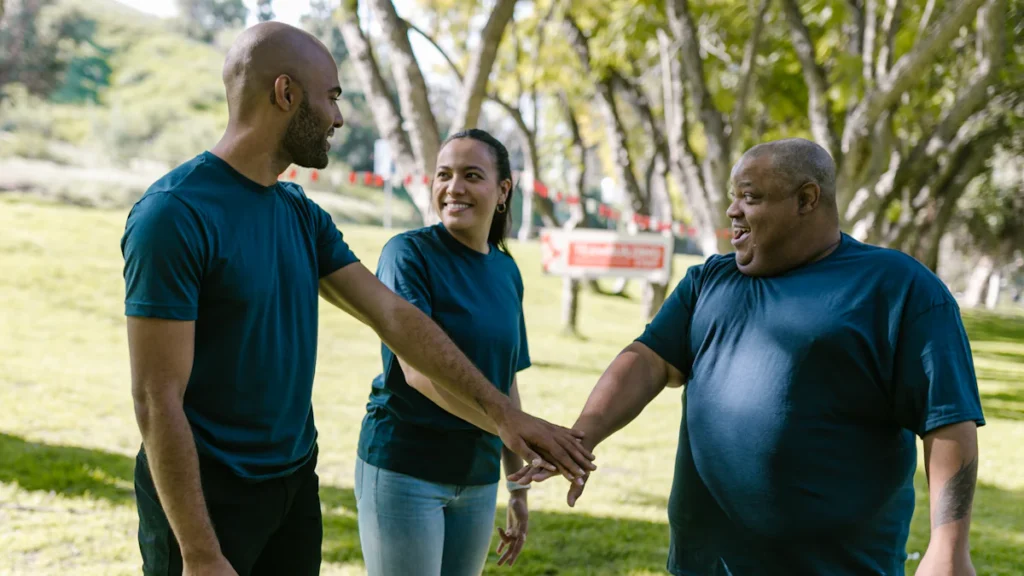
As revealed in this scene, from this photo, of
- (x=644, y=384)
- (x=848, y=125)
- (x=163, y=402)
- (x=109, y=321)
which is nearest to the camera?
(x=163, y=402)

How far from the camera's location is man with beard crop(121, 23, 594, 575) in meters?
1.92

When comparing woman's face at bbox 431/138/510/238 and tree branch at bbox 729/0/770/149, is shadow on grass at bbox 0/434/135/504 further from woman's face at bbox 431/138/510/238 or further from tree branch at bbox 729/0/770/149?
tree branch at bbox 729/0/770/149

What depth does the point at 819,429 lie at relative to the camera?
225 centimetres

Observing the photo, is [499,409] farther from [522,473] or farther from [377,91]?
[377,91]

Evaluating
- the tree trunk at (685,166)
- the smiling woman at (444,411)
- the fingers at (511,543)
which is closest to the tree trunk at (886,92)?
the tree trunk at (685,166)

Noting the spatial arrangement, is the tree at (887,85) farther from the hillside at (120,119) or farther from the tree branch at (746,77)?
the hillside at (120,119)

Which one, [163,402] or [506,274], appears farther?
[506,274]

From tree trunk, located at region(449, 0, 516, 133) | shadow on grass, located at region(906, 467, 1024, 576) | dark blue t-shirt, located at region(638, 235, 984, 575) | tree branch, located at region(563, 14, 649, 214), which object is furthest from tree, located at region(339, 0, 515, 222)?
tree branch, located at region(563, 14, 649, 214)

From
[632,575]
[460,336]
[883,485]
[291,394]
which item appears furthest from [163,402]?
[632,575]

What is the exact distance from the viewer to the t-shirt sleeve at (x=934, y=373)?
2.12 m

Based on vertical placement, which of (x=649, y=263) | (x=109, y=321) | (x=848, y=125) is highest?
(x=848, y=125)

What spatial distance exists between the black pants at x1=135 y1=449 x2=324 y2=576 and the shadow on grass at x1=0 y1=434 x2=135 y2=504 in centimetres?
408

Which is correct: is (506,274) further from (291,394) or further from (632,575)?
(632,575)

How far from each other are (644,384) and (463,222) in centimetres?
84
